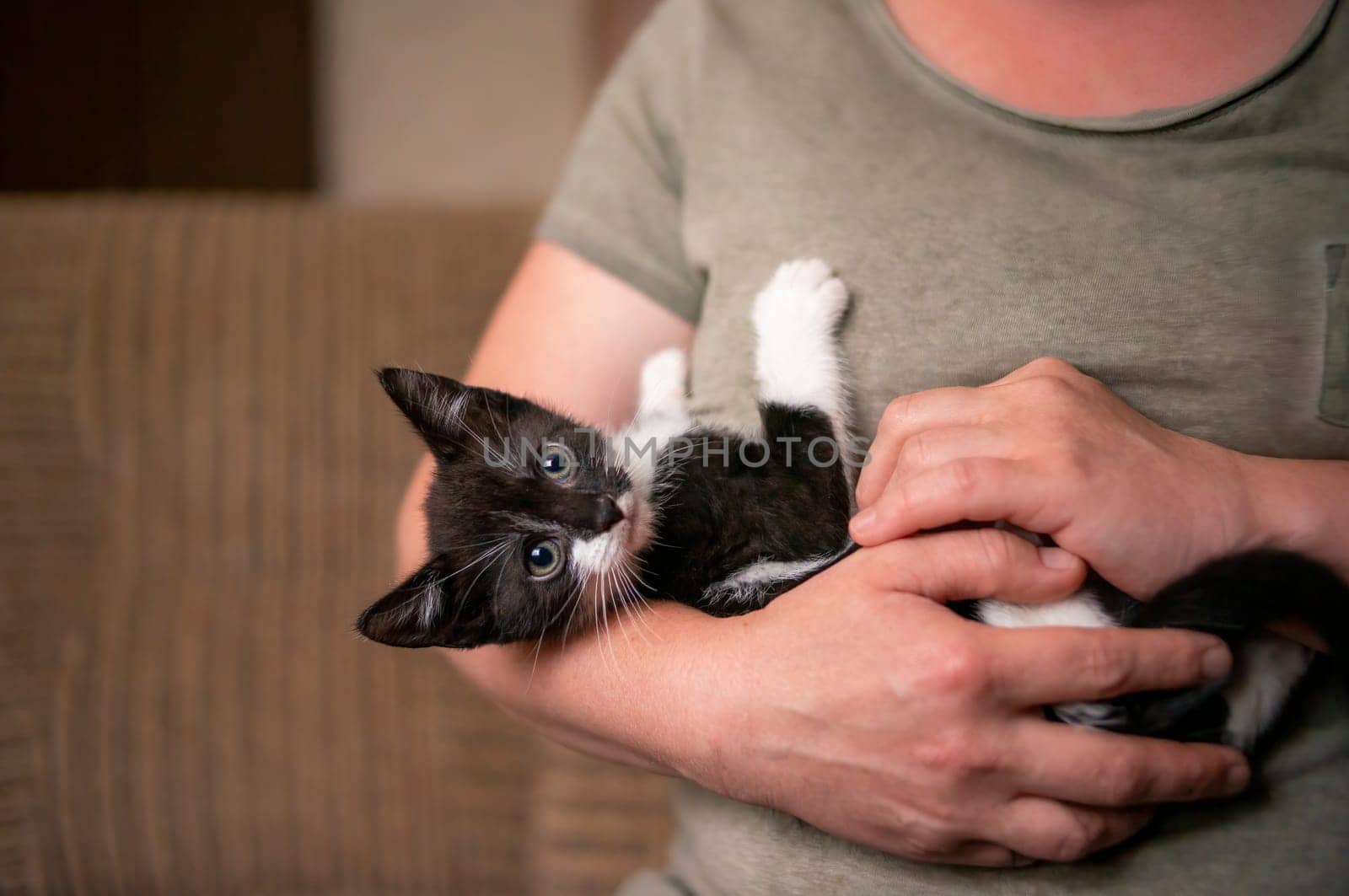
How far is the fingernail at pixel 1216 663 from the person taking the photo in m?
0.71

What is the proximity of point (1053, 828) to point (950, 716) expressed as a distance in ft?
0.42

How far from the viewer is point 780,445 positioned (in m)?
0.95

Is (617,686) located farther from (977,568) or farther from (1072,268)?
(1072,268)

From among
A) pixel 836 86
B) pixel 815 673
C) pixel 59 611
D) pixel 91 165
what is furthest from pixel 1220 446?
pixel 91 165

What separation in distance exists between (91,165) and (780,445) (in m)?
1.98

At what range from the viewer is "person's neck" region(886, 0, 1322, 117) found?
0.82m

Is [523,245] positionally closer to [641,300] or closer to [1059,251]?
[641,300]

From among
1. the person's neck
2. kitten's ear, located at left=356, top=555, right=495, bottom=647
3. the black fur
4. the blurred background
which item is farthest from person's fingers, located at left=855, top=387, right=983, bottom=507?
the blurred background

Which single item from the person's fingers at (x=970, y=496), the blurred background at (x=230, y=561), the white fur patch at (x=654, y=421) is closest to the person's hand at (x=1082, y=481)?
the person's fingers at (x=970, y=496)

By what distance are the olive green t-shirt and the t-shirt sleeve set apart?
104 millimetres

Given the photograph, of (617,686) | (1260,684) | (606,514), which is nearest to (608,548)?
(606,514)

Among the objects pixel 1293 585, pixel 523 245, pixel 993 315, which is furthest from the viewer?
pixel 523 245

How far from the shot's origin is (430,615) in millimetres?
879

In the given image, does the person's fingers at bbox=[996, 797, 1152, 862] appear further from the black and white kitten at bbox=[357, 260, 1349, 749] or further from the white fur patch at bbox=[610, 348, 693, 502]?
the white fur patch at bbox=[610, 348, 693, 502]
